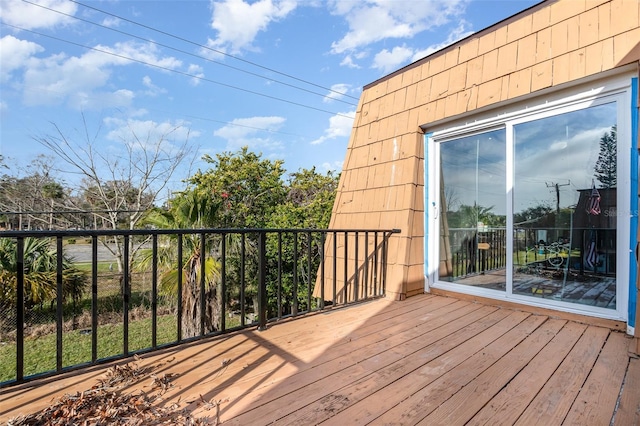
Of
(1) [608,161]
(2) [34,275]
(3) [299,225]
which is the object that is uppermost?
(1) [608,161]

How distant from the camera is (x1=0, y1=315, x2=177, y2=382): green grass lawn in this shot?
511 cm

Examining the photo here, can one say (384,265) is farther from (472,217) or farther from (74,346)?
(74,346)

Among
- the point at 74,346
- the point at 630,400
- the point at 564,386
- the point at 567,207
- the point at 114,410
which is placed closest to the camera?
the point at 114,410

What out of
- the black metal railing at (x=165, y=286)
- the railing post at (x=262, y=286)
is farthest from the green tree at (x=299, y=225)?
the railing post at (x=262, y=286)

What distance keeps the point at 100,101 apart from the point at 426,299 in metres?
10.2

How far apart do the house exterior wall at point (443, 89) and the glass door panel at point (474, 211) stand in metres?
0.26

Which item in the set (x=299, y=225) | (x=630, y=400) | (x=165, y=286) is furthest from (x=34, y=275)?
(x=630, y=400)

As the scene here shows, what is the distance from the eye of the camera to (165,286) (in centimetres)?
438

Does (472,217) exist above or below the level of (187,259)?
above

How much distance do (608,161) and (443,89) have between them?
4.93 ft

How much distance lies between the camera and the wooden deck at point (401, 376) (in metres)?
1.18

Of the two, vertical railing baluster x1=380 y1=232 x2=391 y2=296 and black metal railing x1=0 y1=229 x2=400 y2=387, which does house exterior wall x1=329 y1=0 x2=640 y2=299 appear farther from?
black metal railing x1=0 y1=229 x2=400 y2=387

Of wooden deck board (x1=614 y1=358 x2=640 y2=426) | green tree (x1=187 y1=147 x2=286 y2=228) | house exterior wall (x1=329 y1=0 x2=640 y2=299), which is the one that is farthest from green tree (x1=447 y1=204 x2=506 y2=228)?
green tree (x1=187 y1=147 x2=286 y2=228)

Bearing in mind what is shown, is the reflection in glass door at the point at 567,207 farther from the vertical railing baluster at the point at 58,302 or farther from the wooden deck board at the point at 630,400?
the vertical railing baluster at the point at 58,302
